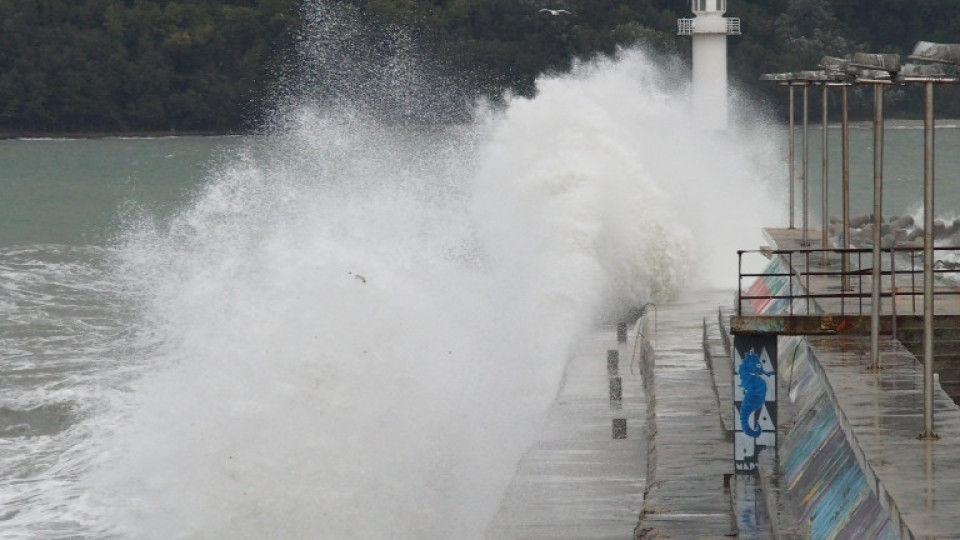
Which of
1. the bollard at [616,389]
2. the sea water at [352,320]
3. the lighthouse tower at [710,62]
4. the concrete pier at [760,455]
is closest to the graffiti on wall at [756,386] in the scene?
the concrete pier at [760,455]

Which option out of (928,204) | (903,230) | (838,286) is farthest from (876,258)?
(903,230)

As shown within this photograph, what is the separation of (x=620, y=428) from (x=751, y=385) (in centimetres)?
361

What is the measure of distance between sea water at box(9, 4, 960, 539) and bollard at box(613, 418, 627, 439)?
1.02 m

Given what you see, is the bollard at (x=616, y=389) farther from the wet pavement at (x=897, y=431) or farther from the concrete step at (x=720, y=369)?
the wet pavement at (x=897, y=431)

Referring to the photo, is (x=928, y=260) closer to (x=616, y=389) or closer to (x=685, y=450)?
(x=685, y=450)

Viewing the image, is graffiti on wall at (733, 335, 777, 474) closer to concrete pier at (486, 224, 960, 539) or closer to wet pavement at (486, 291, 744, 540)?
concrete pier at (486, 224, 960, 539)

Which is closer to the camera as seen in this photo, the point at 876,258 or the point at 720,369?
the point at 876,258

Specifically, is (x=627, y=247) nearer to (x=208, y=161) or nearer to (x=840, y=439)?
(x=840, y=439)

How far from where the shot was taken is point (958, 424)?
11.9m

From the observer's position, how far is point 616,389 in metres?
18.8

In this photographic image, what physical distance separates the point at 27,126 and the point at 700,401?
2982 inches

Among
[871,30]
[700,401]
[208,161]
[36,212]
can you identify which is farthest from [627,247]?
[871,30]

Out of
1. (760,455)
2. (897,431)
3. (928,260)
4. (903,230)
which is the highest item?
(928,260)

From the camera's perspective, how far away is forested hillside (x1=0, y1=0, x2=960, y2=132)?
8262 centimetres
